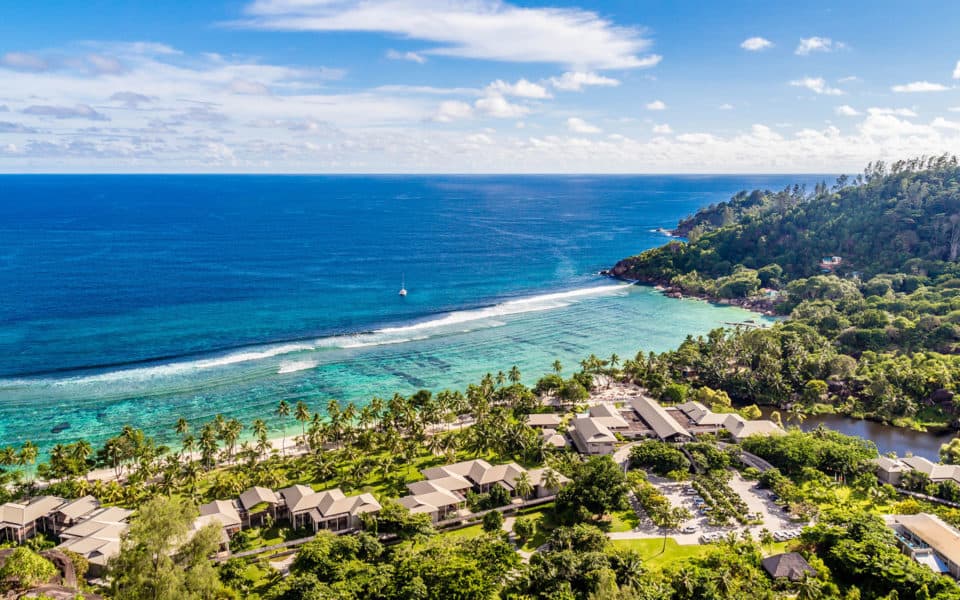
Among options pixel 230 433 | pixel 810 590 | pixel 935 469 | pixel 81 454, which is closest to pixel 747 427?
pixel 935 469

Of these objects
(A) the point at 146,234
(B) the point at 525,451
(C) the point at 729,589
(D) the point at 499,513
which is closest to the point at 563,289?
(B) the point at 525,451

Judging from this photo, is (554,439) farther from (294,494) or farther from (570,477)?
(294,494)

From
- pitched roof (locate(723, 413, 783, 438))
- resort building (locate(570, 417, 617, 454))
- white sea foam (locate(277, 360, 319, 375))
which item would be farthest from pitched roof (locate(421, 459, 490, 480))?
white sea foam (locate(277, 360, 319, 375))

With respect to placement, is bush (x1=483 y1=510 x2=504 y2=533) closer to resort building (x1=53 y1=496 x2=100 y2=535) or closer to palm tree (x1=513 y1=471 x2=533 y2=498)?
palm tree (x1=513 y1=471 x2=533 y2=498)

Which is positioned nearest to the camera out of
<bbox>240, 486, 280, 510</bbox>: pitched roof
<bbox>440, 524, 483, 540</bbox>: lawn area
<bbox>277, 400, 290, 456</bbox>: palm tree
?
<bbox>440, 524, 483, 540</bbox>: lawn area

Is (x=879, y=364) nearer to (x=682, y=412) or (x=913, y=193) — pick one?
(x=682, y=412)

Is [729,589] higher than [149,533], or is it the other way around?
[149,533]
